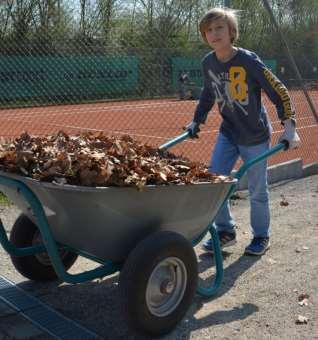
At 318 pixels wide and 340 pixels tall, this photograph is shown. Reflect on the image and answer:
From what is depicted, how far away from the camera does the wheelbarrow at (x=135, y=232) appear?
9.88 feet

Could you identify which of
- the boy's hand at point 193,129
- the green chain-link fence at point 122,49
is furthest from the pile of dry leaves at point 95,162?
the green chain-link fence at point 122,49

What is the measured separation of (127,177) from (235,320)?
131 centimetres

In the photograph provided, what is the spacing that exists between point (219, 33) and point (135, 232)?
1.71 metres

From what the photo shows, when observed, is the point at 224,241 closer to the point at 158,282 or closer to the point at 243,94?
the point at 243,94

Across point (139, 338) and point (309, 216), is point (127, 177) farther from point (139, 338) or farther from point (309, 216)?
point (309, 216)

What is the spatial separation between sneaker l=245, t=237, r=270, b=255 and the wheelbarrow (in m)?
1.34

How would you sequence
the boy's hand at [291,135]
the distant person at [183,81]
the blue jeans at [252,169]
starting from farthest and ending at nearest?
the distant person at [183,81] < the blue jeans at [252,169] < the boy's hand at [291,135]

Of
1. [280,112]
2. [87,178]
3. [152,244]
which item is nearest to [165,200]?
[152,244]

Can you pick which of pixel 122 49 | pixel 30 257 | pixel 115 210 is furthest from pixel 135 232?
pixel 122 49

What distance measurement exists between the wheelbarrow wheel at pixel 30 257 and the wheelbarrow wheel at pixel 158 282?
90 cm

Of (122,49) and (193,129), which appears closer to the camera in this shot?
(193,129)

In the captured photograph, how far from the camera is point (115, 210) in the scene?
3021 millimetres

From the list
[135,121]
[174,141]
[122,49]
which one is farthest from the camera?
[135,121]

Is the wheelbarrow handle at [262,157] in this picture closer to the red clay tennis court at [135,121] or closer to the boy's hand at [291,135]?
the boy's hand at [291,135]
